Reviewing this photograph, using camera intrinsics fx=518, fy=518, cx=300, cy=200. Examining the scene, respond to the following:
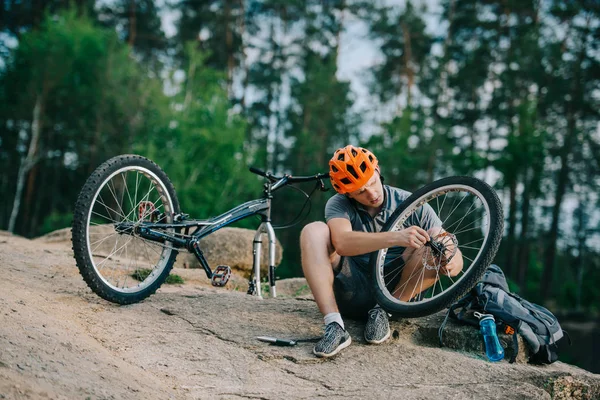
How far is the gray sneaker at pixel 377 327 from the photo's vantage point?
2938 millimetres

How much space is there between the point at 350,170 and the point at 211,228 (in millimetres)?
1091

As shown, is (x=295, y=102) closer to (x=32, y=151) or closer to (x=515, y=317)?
(x=32, y=151)

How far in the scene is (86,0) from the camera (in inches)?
827

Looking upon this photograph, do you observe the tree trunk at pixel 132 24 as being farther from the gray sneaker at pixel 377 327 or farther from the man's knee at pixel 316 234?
the gray sneaker at pixel 377 327

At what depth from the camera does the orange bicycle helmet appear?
9.77 ft

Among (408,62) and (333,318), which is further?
(408,62)

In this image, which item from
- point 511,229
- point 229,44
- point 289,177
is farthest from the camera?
point 229,44

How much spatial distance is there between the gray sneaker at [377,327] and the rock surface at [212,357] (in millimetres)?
54

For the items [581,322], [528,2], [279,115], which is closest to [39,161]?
[279,115]

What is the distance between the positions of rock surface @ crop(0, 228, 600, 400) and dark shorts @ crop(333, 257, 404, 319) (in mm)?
159

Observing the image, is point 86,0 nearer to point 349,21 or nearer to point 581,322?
point 349,21

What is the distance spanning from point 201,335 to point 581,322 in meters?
20.4

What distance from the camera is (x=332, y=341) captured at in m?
2.78

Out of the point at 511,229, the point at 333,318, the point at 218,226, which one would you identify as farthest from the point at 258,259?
the point at 511,229
